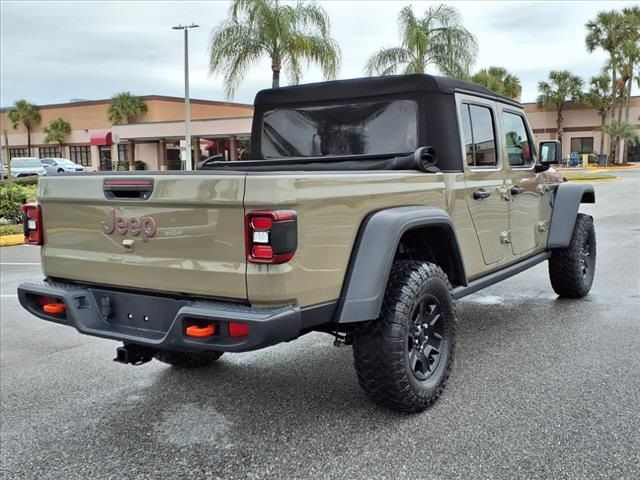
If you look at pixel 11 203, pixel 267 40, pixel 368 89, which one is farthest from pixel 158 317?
pixel 267 40

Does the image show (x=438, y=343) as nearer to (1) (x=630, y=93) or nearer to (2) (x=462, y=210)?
(2) (x=462, y=210)

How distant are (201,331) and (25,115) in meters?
63.1

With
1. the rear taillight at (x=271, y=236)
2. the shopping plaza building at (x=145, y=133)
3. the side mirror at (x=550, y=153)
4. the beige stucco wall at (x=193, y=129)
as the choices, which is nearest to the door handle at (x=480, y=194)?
the side mirror at (x=550, y=153)

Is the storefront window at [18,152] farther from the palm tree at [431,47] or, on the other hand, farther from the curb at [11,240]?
the curb at [11,240]

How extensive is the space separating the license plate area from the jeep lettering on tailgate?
32cm

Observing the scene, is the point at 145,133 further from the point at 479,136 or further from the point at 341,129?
the point at 479,136

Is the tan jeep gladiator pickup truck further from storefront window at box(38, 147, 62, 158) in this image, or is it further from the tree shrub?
storefront window at box(38, 147, 62, 158)

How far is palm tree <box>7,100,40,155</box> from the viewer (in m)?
58.8

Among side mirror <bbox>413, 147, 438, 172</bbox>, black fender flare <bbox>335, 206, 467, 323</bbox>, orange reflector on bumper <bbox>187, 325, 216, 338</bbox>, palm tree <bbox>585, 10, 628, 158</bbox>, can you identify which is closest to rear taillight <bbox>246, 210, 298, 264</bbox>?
orange reflector on bumper <bbox>187, 325, 216, 338</bbox>

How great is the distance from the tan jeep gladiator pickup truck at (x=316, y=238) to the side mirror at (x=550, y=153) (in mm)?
837

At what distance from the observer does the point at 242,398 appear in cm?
398

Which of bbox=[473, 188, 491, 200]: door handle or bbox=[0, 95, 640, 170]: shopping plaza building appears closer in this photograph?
bbox=[473, 188, 491, 200]: door handle

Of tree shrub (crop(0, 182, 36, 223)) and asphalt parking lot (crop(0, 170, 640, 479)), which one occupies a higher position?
tree shrub (crop(0, 182, 36, 223))

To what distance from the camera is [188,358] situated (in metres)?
4.44
